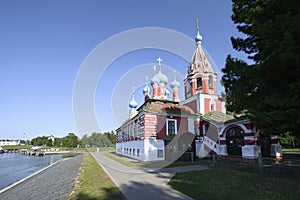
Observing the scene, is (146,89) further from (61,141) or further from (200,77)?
(61,141)

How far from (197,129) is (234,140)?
16.7 ft

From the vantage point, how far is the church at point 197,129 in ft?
65.8

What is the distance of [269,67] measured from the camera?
Answer: 28.6ft

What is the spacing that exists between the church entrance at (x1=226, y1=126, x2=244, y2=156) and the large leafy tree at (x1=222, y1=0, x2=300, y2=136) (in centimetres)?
1035

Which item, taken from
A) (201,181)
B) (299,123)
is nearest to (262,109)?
(299,123)

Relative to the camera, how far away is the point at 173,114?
78.8 feet

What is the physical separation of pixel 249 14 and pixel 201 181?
28.6ft

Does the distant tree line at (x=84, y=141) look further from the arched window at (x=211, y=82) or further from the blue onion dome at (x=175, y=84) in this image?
the arched window at (x=211, y=82)

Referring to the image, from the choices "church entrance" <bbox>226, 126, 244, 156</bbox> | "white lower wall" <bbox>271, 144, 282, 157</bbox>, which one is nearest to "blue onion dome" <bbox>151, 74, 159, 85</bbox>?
"church entrance" <bbox>226, 126, 244, 156</bbox>

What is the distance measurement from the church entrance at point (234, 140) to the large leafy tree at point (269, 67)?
34.0ft

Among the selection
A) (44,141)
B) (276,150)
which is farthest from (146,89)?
(44,141)

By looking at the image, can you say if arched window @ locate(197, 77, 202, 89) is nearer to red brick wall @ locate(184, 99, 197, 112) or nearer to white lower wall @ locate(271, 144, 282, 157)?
red brick wall @ locate(184, 99, 197, 112)

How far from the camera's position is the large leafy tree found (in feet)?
25.7

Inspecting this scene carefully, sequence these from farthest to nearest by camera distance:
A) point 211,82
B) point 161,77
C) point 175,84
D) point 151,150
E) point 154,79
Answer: point 175,84, point 161,77, point 154,79, point 211,82, point 151,150
